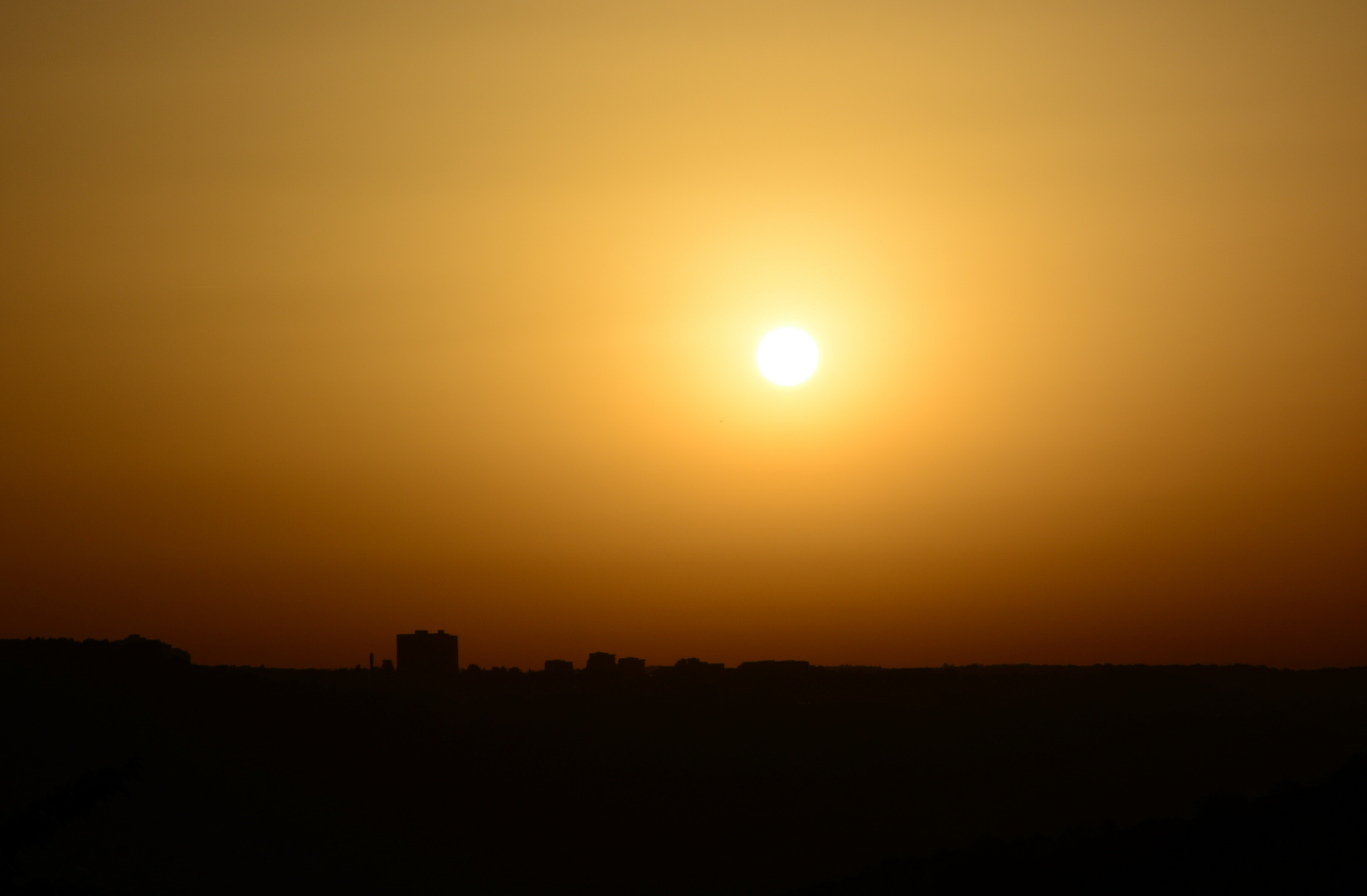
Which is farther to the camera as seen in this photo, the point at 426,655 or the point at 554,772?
the point at 426,655

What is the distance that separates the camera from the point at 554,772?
157250 mm

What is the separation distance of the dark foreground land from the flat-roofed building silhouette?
238 inches

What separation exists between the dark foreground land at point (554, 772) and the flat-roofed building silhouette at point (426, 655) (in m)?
6.05

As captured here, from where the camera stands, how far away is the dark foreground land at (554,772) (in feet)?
412

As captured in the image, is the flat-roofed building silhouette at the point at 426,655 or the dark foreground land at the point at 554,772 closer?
the dark foreground land at the point at 554,772

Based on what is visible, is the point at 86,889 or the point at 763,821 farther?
the point at 763,821

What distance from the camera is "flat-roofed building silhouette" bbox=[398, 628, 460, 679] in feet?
639

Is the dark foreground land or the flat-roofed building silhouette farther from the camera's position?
the flat-roofed building silhouette

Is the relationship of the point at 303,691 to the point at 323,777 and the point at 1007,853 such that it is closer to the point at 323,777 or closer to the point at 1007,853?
the point at 323,777

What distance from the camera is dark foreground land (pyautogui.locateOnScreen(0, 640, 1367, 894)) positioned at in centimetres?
12550

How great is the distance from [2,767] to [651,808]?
210 feet

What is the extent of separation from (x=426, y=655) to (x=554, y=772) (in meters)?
45.4

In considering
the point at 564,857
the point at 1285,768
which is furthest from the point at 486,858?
the point at 1285,768

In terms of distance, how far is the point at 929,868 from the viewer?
50.0 meters
